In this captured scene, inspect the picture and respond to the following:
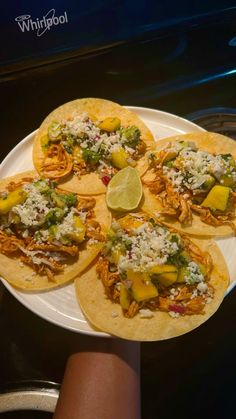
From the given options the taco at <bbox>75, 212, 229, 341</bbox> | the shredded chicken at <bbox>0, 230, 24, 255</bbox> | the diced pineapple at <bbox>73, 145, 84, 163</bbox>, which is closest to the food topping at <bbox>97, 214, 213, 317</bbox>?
the taco at <bbox>75, 212, 229, 341</bbox>

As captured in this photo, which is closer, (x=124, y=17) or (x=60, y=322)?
(x=60, y=322)

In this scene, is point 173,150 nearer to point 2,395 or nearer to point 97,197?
point 97,197

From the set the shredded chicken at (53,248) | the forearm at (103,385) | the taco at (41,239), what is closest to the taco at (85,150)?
the taco at (41,239)

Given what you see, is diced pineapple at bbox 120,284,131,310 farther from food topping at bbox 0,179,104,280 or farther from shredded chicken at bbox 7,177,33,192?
shredded chicken at bbox 7,177,33,192

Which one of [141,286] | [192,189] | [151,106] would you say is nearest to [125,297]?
[141,286]

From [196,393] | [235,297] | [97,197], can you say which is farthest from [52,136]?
[196,393]

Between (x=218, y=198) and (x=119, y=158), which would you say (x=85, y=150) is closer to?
(x=119, y=158)
